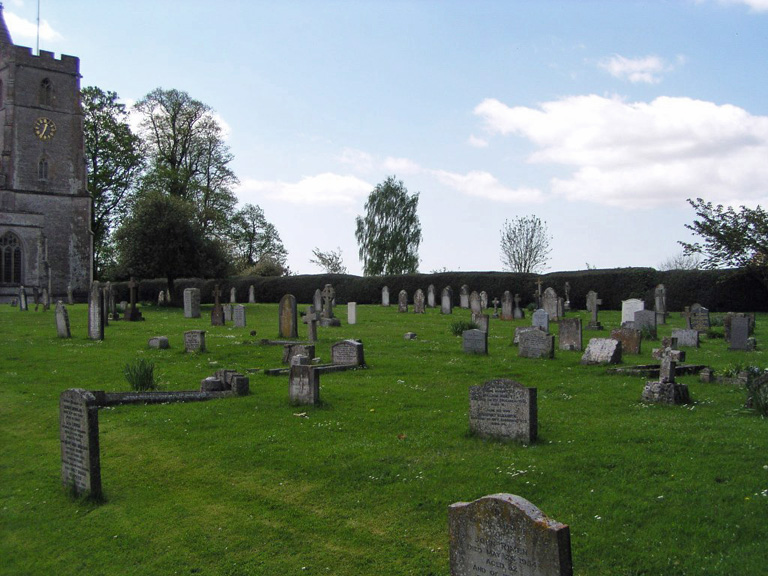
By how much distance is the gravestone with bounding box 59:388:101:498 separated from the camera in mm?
8469

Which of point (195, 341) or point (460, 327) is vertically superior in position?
point (460, 327)

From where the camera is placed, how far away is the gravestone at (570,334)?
61.6ft

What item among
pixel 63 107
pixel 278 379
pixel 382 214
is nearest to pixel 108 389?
pixel 278 379

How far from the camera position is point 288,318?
22.7 meters

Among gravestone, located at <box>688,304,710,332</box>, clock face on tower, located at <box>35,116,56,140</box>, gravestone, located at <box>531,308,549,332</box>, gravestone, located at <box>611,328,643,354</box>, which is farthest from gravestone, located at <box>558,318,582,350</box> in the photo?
clock face on tower, located at <box>35,116,56,140</box>

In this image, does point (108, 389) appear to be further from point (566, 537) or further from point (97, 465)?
point (566, 537)

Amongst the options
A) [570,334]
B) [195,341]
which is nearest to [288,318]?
[195,341]

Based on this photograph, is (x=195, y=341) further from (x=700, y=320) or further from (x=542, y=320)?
(x=700, y=320)

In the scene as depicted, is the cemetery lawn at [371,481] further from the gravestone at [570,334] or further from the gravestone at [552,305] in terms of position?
the gravestone at [552,305]

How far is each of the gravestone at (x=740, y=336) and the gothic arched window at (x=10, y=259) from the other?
159ft

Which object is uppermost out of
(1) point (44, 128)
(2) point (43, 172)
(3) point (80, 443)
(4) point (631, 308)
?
(1) point (44, 128)

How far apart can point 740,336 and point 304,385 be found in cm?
1268

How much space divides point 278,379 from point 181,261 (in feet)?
106

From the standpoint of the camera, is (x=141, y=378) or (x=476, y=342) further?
(x=476, y=342)
